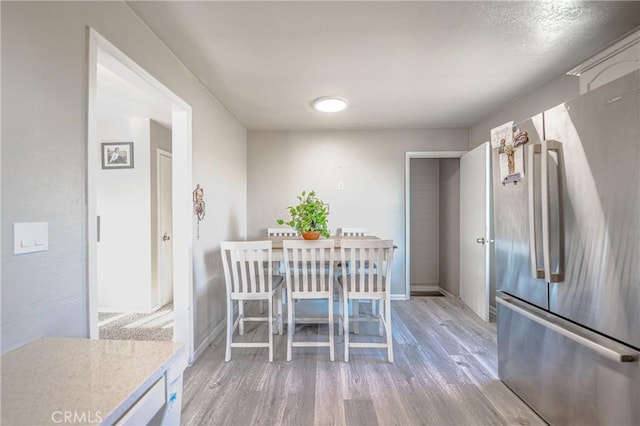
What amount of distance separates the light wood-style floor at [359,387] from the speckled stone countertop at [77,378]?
1.06 m

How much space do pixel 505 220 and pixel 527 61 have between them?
1.34 meters

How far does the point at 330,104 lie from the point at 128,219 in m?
2.74

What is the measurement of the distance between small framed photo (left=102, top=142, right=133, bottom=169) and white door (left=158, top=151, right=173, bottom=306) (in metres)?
0.31

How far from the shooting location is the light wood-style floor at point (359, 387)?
1661 millimetres

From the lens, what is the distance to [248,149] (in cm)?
404

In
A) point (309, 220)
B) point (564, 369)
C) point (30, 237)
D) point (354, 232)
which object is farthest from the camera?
point (354, 232)

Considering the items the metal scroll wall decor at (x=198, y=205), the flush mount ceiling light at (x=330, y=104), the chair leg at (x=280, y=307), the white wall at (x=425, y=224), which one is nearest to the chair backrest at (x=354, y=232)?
the white wall at (x=425, y=224)

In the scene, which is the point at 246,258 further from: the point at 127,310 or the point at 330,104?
the point at 127,310

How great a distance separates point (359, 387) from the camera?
6.37 feet

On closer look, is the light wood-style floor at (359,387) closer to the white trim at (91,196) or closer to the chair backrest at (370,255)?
the chair backrest at (370,255)

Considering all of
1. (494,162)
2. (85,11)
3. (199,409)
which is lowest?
(199,409)

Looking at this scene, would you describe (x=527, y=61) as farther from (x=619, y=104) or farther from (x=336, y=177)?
(x=336, y=177)

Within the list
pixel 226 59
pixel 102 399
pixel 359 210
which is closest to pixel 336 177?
pixel 359 210

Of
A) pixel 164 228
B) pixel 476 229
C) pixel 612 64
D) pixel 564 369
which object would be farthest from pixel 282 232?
pixel 612 64
